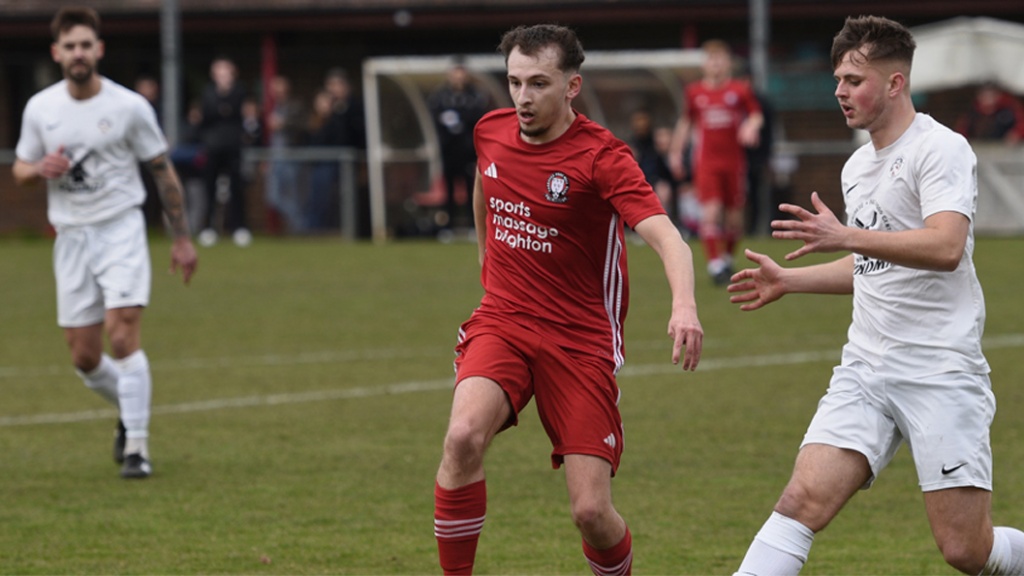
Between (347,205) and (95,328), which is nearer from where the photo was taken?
(95,328)

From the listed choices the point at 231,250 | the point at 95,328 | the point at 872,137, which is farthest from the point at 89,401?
the point at 231,250

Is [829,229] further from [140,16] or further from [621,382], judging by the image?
[140,16]

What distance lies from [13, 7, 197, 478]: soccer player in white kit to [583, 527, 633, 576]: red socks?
365cm

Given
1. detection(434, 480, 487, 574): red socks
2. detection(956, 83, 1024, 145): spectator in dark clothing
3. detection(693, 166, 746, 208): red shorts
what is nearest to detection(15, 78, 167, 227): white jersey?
detection(434, 480, 487, 574): red socks

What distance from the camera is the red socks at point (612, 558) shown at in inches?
223

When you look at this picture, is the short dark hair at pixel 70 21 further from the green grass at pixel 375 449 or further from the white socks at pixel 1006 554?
the white socks at pixel 1006 554

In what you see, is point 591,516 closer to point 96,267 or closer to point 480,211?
point 480,211

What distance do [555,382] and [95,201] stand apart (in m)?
4.01

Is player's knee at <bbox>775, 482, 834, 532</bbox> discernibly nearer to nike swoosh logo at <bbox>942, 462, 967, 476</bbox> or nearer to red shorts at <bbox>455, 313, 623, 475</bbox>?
nike swoosh logo at <bbox>942, 462, 967, 476</bbox>

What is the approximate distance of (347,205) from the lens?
953 inches

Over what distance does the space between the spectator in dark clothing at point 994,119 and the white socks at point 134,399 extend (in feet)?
56.0

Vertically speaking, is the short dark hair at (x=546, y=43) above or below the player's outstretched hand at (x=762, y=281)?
above

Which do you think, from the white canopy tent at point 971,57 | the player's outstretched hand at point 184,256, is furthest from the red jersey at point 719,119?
the player's outstretched hand at point 184,256

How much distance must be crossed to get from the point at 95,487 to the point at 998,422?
5373 millimetres
